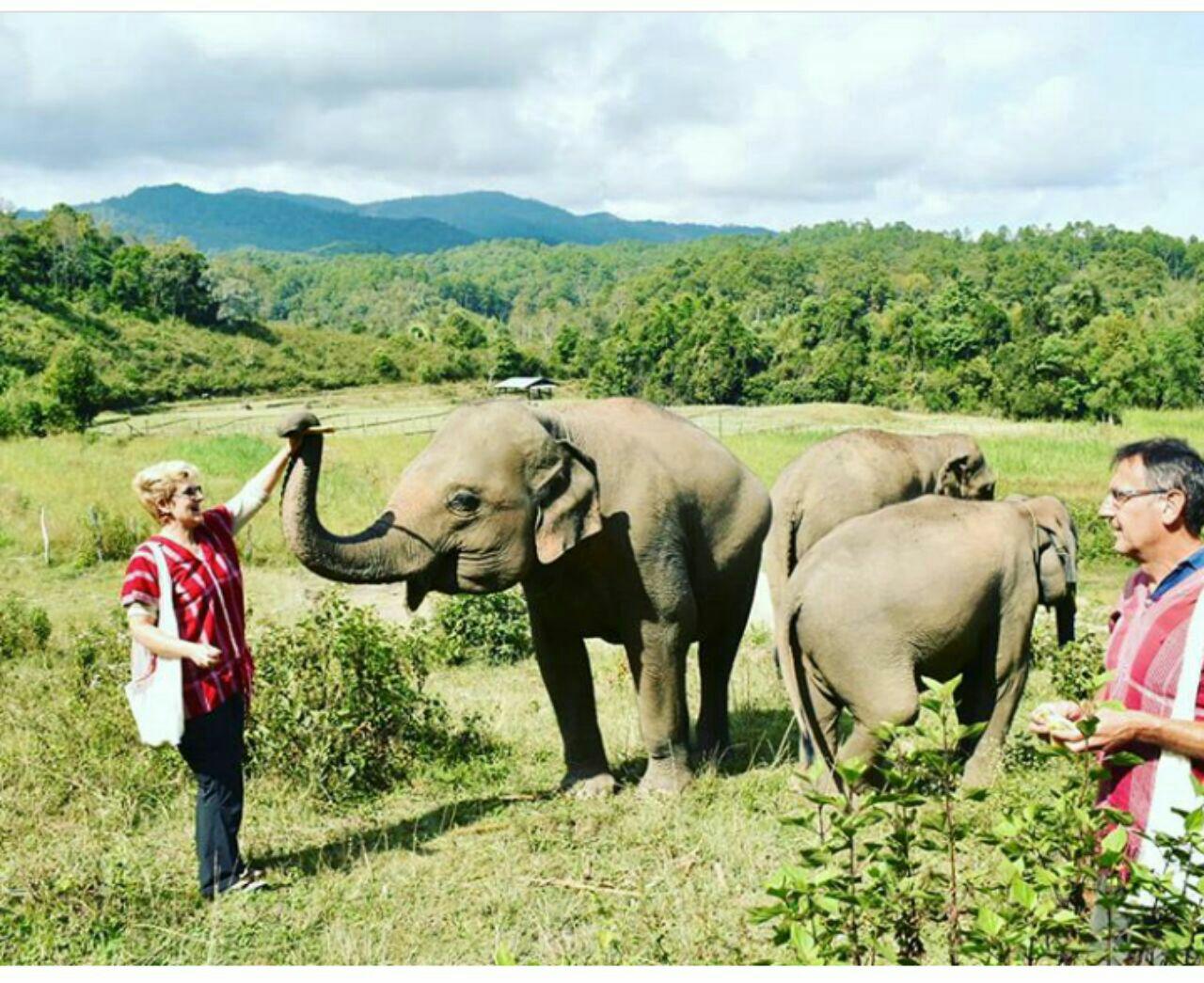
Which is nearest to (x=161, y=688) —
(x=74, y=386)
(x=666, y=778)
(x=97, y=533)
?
(x=666, y=778)

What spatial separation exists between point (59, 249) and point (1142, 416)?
71.9 metres

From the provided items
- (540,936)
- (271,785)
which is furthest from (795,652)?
(271,785)

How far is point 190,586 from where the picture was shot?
4559 mm

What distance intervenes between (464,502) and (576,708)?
5.43 feet

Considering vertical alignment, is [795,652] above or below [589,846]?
above

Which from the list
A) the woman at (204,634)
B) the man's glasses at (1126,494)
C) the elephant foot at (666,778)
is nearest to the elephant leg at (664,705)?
the elephant foot at (666,778)

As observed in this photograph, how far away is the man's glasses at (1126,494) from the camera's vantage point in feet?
10.0

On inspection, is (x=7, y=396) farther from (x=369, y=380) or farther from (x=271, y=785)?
(x=271, y=785)

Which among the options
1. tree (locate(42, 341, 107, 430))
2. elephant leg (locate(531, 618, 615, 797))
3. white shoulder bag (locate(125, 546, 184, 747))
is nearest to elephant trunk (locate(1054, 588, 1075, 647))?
elephant leg (locate(531, 618, 615, 797))

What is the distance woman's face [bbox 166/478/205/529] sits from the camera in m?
4.52

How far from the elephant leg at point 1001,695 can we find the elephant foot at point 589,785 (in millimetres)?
1804

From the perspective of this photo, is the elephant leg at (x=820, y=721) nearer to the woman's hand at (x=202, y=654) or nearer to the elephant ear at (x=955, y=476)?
the woman's hand at (x=202, y=654)

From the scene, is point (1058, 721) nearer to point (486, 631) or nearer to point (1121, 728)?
point (1121, 728)

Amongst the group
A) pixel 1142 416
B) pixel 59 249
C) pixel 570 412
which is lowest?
pixel 1142 416
